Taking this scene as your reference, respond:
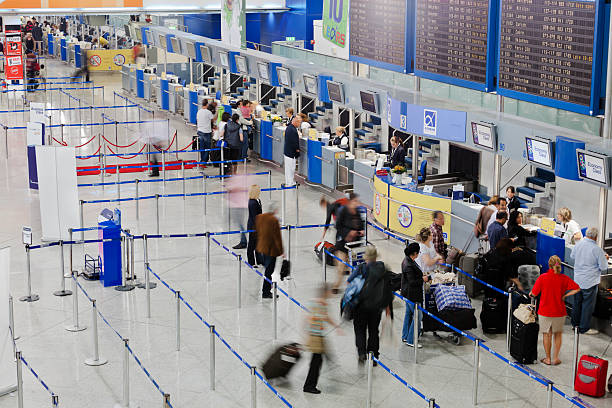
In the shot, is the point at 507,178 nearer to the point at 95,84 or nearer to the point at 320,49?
the point at 320,49

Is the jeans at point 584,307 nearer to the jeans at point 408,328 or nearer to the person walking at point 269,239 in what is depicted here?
the jeans at point 408,328

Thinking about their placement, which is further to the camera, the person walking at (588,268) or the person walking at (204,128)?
the person walking at (204,128)

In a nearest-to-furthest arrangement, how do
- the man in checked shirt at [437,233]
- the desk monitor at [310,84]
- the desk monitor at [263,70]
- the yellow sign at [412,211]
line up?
the man in checked shirt at [437,233], the yellow sign at [412,211], the desk monitor at [310,84], the desk monitor at [263,70]

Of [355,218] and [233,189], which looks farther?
[233,189]

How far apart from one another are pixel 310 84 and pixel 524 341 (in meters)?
9.22

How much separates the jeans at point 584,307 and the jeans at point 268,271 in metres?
3.68

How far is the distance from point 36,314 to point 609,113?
23.9 feet

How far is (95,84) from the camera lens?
3138 cm

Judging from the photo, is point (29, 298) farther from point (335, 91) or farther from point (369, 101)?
point (335, 91)

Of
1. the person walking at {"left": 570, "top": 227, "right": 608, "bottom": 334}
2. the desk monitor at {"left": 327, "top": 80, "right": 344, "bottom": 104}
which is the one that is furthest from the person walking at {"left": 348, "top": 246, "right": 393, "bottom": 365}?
the desk monitor at {"left": 327, "top": 80, "right": 344, "bottom": 104}

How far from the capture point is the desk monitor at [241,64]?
20547 mm

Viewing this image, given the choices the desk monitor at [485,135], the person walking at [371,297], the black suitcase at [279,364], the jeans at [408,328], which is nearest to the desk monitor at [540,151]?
the desk monitor at [485,135]

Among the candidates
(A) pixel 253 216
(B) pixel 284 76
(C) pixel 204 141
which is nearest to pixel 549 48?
(A) pixel 253 216

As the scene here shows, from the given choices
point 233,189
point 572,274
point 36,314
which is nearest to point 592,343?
point 572,274
